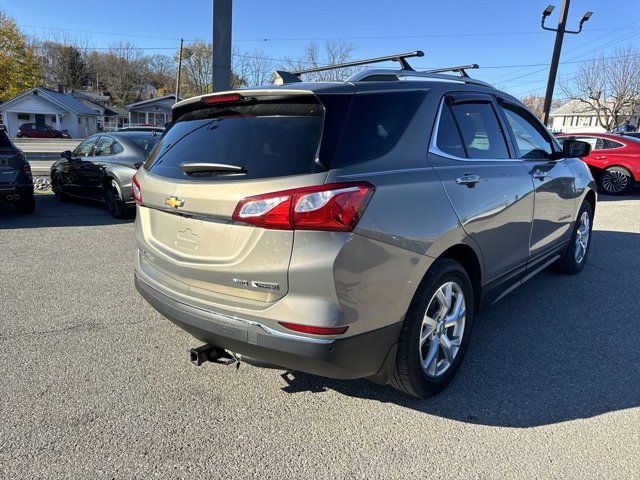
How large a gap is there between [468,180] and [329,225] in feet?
4.01

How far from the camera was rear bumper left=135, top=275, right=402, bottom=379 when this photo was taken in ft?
7.26

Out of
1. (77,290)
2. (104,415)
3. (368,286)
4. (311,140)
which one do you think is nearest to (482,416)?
(368,286)

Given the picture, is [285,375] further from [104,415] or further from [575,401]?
[575,401]

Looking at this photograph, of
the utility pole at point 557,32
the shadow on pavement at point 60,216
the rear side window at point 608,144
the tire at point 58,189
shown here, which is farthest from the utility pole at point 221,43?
the utility pole at point 557,32

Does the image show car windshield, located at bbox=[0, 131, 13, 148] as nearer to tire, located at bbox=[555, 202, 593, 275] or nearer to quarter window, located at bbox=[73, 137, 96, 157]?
quarter window, located at bbox=[73, 137, 96, 157]

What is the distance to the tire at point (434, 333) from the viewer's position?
256cm

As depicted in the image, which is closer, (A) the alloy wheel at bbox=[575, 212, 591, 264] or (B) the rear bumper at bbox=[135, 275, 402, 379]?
(B) the rear bumper at bbox=[135, 275, 402, 379]

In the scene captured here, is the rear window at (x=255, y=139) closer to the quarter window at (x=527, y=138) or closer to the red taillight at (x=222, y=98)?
the red taillight at (x=222, y=98)

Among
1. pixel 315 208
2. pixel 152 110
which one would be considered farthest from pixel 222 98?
pixel 152 110

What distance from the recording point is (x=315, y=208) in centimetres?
213

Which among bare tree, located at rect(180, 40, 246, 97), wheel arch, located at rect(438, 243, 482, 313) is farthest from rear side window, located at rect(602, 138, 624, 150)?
bare tree, located at rect(180, 40, 246, 97)

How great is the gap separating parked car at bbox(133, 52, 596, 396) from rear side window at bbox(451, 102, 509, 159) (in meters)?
0.02

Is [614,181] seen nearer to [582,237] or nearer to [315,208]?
[582,237]

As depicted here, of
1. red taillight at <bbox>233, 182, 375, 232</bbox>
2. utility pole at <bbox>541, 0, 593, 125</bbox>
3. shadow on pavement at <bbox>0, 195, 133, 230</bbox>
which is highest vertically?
utility pole at <bbox>541, 0, 593, 125</bbox>
